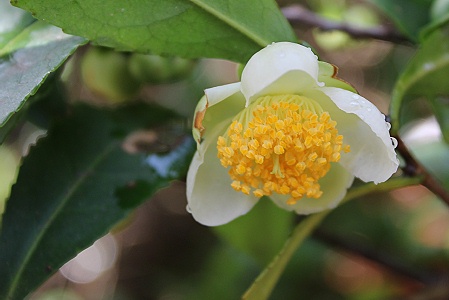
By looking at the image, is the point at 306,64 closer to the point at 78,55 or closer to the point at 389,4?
the point at 389,4

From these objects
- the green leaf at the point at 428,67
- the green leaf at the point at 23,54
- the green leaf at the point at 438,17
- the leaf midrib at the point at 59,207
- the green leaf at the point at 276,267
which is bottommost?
the green leaf at the point at 276,267

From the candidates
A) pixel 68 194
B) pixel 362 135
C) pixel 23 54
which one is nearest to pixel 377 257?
pixel 362 135

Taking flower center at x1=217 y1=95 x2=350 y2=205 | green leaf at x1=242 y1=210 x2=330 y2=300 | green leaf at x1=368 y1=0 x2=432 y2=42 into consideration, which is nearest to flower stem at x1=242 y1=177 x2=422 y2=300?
green leaf at x1=242 y1=210 x2=330 y2=300

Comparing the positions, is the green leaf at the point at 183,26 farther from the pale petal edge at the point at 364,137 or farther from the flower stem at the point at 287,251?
the flower stem at the point at 287,251

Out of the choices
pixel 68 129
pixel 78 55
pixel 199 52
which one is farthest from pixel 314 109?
pixel 78 55

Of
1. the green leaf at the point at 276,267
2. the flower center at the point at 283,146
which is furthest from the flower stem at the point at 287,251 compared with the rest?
the flower center at the point at 283,146

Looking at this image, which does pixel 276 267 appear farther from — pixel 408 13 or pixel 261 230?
pixel 408 13
